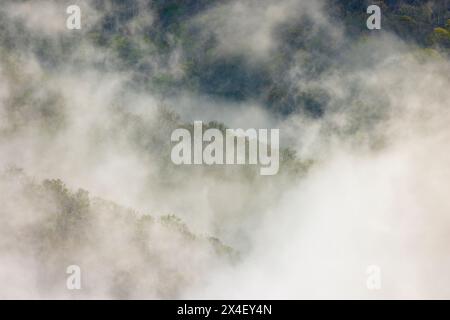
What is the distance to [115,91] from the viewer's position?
48.4 m

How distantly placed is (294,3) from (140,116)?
28029 millimetres

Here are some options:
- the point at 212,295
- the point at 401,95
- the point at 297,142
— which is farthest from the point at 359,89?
the point at 212,295

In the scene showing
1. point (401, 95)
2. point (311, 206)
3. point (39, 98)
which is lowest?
point (311, 206)

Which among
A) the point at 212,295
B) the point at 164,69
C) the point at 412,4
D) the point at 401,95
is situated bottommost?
the point at 212,295

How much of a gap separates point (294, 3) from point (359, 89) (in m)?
11.7

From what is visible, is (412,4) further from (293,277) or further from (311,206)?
(293,277)

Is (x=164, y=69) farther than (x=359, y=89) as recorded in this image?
Yes

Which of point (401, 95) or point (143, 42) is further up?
point (143, 42)

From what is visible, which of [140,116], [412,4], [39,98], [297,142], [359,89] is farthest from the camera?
Answer: [412,4]

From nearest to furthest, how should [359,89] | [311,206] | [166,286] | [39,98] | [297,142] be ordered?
[166,286], [39,98], [311,206], [297,142], [359,89]

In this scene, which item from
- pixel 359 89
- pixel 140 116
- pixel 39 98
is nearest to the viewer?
pixel 39 98

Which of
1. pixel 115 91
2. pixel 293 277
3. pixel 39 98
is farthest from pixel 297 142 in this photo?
pixel 39 98

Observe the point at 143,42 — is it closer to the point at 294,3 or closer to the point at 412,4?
the point at 294,3

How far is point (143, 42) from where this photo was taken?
5784 cm
